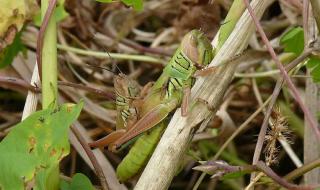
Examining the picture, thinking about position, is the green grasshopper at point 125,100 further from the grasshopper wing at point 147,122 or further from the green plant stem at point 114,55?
the green plant stem at point 114,55

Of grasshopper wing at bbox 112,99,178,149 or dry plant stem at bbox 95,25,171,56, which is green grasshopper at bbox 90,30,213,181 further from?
dry plant stem at bbox 95,25,171,56

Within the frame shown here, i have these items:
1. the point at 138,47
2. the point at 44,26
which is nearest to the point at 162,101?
the point at 44,26

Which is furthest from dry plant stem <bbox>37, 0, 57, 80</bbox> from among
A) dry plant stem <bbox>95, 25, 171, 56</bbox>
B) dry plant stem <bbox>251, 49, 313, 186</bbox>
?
dry plant stem <bbox>95, 25, 171, 56</bbox>

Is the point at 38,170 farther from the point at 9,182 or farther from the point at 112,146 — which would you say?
the point at 112,146

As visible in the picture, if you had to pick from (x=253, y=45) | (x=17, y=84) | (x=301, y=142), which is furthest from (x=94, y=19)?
(x=17, y=84)

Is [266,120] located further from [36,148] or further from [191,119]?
[36,148]
